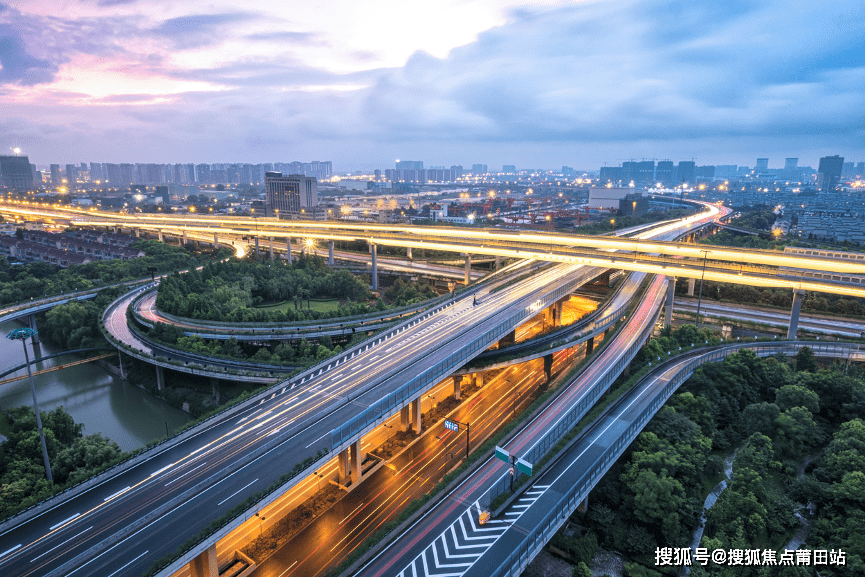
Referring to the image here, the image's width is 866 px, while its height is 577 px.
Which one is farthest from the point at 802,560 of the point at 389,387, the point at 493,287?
the point at 493,287

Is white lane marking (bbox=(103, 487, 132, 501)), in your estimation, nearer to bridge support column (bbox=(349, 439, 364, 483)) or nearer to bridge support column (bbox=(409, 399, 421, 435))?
bridge support column (bbox=(349, 439, 364, 483))

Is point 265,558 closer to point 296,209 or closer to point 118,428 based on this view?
point 118,428

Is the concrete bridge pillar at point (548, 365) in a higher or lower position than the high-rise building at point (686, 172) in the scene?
lower

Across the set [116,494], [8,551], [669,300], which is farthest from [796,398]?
[8,551]

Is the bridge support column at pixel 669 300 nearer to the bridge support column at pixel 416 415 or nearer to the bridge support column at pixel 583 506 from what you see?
the bridge support column at pixel 583 506

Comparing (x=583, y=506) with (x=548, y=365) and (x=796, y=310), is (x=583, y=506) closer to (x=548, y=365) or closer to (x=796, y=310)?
(x=548, y=365)

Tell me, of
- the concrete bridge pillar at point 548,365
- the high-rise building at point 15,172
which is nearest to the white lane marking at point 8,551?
the concrete bridge pillar at point 548,365
